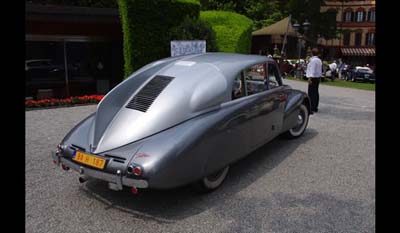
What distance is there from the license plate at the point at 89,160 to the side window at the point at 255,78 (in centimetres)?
220

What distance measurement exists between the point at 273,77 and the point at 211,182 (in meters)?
2.28

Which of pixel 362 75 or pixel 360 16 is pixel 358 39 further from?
pixel 362 75

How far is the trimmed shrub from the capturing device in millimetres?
10883

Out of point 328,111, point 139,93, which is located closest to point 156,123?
point 139,93

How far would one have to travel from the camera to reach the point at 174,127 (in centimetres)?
374

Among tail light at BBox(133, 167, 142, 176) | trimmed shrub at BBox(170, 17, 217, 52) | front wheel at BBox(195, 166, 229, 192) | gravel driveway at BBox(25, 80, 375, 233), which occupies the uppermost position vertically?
trimmed shrub at BBox(170, 17, 217, 52)

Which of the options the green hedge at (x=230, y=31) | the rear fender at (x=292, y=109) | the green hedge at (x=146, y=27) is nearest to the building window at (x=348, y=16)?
the green hedge at (x=230, y=31)

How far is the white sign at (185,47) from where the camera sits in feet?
30.7

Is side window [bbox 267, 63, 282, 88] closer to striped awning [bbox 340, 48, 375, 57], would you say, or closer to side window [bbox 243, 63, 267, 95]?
side window [bbox 243, 63, 267, 95]

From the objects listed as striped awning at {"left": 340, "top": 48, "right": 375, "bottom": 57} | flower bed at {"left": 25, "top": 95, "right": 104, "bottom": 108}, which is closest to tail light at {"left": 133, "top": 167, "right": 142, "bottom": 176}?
flower bed at {"left": 25, "top": 95, "right": 104, "bottom": 108}

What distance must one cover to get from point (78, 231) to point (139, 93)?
1.68m

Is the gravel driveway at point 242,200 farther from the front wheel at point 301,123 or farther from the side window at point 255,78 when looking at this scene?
the side window at point 255,78

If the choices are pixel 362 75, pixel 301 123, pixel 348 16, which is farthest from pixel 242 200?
pixel 348 16

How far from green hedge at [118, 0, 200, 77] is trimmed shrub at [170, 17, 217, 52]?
0.96ft
